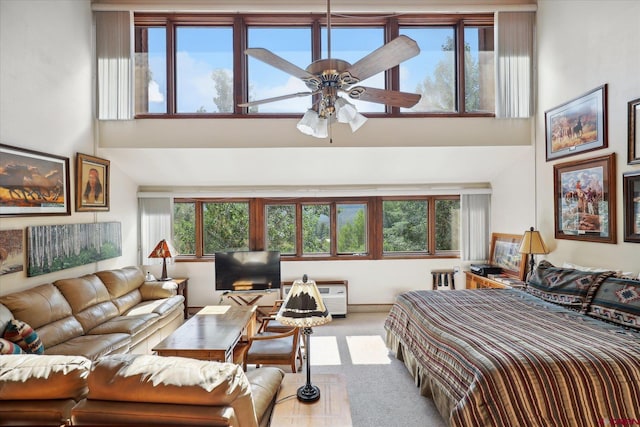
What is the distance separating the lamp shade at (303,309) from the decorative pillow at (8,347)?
6.40 ft

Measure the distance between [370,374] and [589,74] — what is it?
386 centimetres

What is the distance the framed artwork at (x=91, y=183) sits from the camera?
3949mm

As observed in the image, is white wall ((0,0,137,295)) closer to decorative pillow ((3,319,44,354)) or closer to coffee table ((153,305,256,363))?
decorative pillow ((3,319,44,354))

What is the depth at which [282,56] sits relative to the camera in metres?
4.51

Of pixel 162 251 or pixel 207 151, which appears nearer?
pixel 207 151

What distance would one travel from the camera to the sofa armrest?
442 centimetres


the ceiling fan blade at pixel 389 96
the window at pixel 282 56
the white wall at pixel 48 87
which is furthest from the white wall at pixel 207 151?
the ceiling fan blade at pixel 389 96

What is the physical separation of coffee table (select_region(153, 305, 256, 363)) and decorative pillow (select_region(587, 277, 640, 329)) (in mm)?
3038

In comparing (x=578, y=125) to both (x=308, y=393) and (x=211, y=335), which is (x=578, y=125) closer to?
(x=308, y=393)

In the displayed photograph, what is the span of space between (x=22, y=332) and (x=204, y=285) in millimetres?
2989

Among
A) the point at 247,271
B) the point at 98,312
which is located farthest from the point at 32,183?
the point at 247,271

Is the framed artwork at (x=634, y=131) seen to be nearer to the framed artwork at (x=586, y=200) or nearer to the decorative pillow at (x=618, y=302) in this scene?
the framed artwork at (x=586, y=200)

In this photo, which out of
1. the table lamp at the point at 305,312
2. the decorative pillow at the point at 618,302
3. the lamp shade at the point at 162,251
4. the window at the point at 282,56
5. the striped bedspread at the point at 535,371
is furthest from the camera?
the lamp shade at the point at 162,251

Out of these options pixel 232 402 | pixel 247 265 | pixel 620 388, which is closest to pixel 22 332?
pixel 232 402
